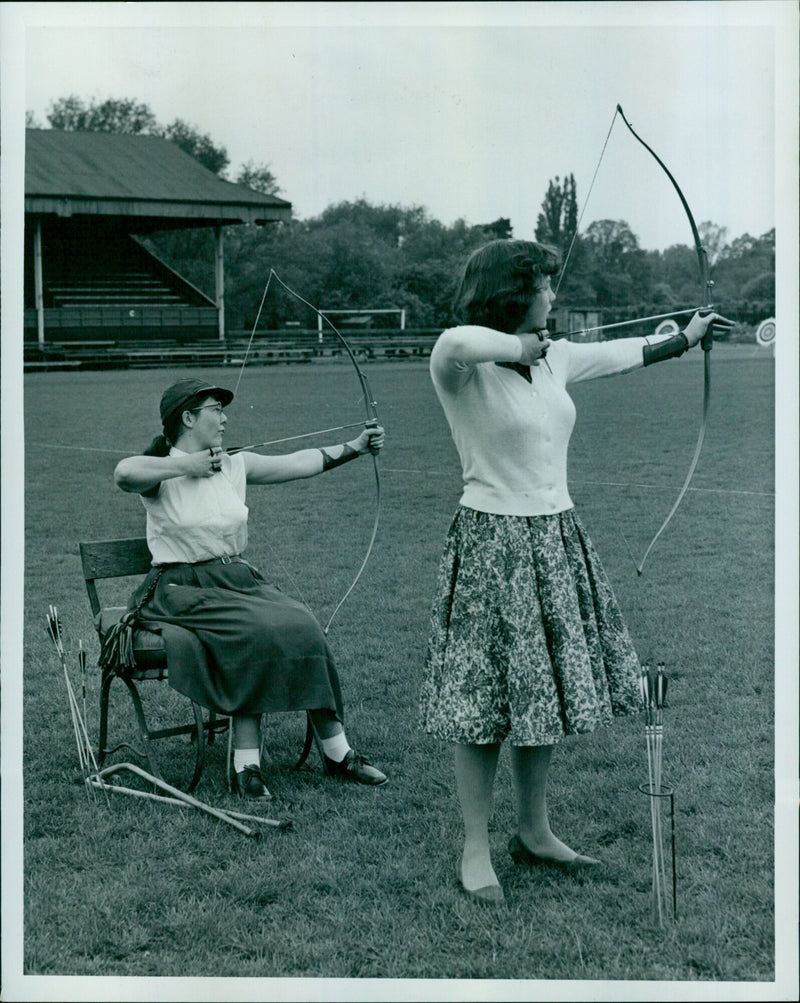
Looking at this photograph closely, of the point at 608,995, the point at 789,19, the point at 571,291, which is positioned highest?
the point at 571,291

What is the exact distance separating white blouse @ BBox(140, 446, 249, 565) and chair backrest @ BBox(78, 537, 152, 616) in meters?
0.20

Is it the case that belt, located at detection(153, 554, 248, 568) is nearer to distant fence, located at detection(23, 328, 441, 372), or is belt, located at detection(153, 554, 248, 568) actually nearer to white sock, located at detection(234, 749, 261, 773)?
white sock, located at detection(234, 749, 261, 773)

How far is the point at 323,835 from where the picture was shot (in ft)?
10.3

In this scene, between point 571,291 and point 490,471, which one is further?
point 571,291

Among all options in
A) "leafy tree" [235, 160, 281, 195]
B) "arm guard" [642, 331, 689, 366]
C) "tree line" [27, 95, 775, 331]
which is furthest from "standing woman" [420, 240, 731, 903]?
"leafy tree" [235, 160, 281, 195]

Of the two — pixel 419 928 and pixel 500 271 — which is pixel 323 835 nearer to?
pixel 419 928

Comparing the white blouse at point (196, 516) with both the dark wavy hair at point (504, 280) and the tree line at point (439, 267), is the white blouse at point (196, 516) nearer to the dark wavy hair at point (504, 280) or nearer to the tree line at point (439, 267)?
the dark wavy hair at point (504, 280)

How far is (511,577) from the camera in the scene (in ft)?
8.80

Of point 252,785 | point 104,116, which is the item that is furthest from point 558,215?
point 104,116

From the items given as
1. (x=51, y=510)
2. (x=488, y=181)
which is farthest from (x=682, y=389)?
(x=488, y=181)

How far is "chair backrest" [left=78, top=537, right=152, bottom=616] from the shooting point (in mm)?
3709

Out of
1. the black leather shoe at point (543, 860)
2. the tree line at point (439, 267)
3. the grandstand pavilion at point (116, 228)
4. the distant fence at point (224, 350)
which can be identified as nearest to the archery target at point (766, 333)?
the black leather shoe at point (543, 860)

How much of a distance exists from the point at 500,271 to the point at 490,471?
0.46m

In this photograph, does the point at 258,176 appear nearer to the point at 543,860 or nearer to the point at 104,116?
the point at 104,116
